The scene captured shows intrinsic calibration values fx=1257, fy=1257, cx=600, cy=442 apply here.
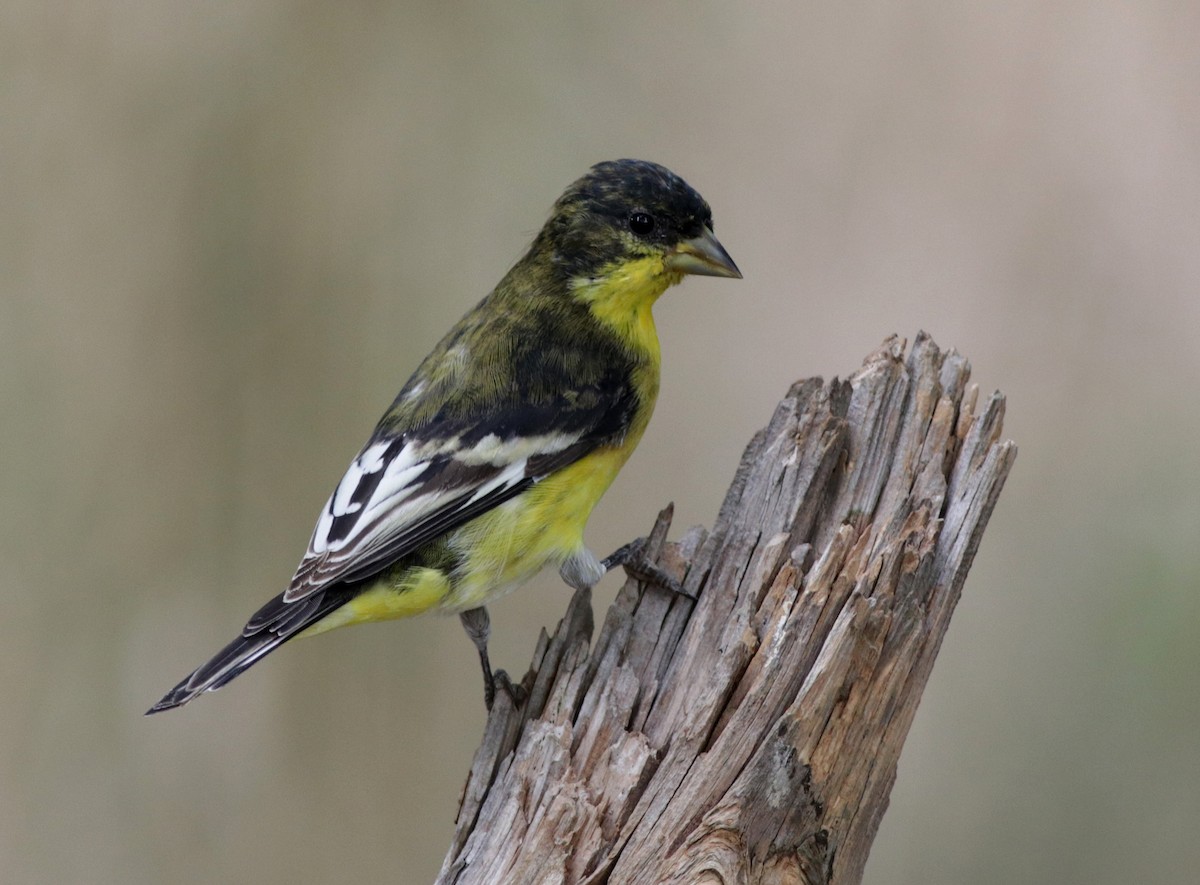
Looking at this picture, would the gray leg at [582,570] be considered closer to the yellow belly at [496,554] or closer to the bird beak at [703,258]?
the yellow belly at [496,554]

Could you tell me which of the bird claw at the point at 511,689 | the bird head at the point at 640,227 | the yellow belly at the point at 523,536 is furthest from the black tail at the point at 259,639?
the bird head at the point at 640,227

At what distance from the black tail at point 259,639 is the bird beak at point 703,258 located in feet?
A: 4.74

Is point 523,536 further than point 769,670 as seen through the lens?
Yes

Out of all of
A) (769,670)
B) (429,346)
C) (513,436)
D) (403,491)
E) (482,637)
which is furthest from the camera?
(429,346)

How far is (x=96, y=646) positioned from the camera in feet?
17.2

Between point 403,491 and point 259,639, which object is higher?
point 403,491

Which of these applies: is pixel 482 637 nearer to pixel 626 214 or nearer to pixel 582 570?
pixel 582 570

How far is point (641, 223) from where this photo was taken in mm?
3996

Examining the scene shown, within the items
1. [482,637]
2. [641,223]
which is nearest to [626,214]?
[641,223]

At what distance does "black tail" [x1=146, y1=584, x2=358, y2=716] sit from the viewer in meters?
3.24

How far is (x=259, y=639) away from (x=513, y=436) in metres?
0.93

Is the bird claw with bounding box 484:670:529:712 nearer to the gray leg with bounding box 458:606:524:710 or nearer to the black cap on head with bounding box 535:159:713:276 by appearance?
the gray leg with bounding box 458:606:524:710

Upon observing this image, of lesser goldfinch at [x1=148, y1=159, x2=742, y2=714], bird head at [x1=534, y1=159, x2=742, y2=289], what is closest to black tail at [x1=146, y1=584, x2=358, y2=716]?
lesser goldfinch at [x1=148, y1=159, x2=742, y2=714]

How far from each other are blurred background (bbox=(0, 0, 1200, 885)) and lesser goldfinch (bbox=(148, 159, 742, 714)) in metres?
1.67
